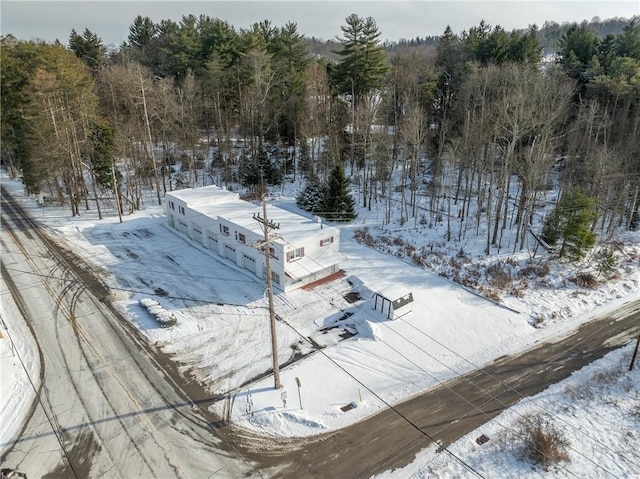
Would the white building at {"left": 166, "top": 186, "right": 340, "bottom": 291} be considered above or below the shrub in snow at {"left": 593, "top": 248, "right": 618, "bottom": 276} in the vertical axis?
above

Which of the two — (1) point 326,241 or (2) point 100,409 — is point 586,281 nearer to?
(1) point 326,241

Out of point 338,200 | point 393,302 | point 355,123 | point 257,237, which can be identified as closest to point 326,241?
point 257,237

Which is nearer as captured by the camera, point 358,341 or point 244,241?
point 358,341

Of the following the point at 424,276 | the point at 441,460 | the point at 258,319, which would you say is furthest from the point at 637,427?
the point at 258,319

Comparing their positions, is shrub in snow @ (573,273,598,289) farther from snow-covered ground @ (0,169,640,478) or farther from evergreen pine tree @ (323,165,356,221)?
evergreen pine tree @ (323,165,356,221)

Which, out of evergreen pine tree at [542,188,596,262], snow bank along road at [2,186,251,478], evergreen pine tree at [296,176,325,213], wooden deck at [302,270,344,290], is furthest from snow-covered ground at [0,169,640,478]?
evergreen pine tree at [296,176,325,213]

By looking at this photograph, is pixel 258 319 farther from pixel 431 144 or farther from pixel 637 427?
pixel 431 144

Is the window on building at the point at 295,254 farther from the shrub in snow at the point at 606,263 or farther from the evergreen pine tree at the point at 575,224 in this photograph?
the shrub in snow at the point at 606,263
